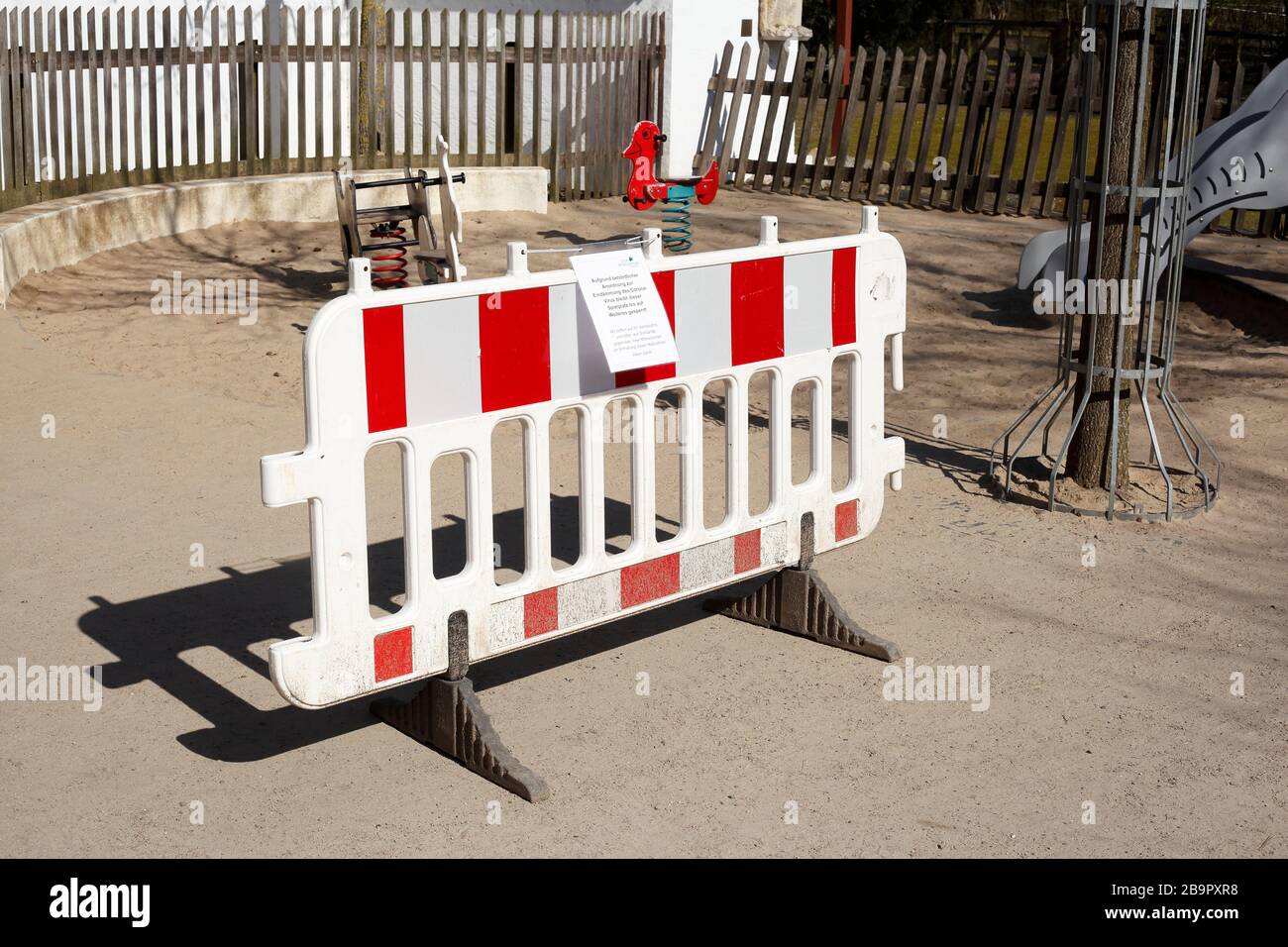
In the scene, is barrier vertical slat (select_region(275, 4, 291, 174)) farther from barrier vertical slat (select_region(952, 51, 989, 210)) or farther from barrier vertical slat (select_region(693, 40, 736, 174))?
barrier vertical slat (select_region(952, 51, 989, 210))

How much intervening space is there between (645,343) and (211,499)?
3.02m

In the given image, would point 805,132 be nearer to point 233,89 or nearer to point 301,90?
point 301,90

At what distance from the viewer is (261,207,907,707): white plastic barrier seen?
168 inches

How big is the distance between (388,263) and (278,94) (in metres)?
4.80

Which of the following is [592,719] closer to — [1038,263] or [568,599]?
[568,599]

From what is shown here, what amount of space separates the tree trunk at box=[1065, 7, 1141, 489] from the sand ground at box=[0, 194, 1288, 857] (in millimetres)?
460

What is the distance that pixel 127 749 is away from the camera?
4.77 meters

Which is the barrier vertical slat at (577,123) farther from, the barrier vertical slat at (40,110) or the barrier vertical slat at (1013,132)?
the barrier vertical slat at (40,110)

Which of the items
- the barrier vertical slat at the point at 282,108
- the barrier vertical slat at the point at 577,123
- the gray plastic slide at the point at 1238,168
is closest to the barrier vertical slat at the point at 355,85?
the barrier vertical slat at the point at 282,108

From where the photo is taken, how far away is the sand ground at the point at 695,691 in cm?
430

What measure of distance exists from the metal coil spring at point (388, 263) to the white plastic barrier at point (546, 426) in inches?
239

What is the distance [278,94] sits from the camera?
15430 millimetres

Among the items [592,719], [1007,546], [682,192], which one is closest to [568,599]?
[592,719]

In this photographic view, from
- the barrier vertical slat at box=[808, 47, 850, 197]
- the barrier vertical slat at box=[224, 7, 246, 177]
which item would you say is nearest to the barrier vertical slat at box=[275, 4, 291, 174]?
the barrier vertical slat at box=[224, 7, 246, 177]
